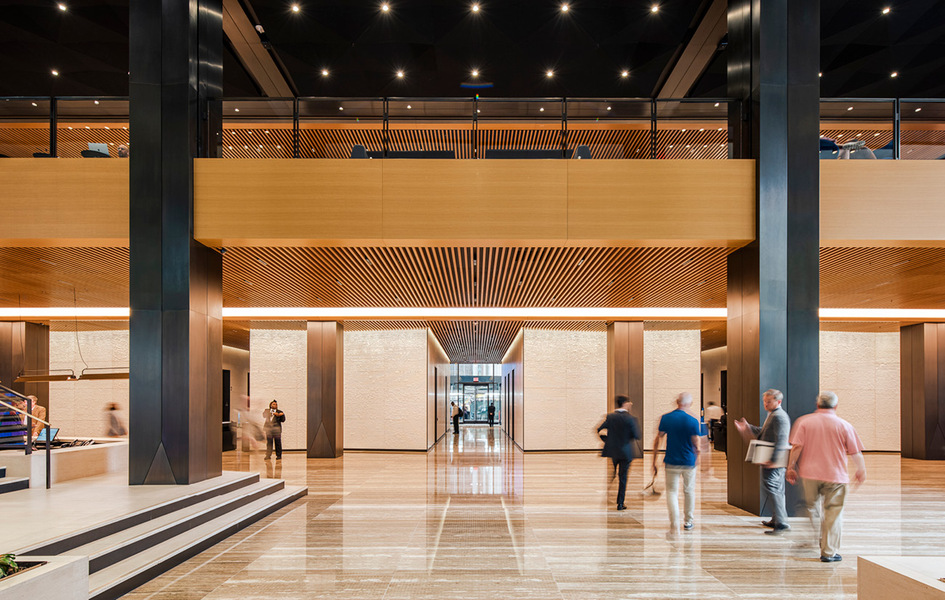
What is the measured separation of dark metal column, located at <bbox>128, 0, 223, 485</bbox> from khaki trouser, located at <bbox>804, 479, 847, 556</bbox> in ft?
23.9

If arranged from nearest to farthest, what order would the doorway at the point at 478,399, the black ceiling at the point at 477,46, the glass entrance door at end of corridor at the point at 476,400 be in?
the black ceiling at the point at 477,46
the doorway at the point at 478,399
the glass entrance door at end of corridor at the point at 476,400

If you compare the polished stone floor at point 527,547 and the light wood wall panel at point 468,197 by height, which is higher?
the light wood wall panel at point 468,197

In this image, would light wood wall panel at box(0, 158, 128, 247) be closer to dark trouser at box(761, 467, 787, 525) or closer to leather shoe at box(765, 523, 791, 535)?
dark trouser at box(761, 467, 787, 525)

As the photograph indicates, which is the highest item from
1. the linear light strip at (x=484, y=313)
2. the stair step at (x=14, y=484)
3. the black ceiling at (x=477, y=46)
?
the black ceiling at (x=477, y=46)

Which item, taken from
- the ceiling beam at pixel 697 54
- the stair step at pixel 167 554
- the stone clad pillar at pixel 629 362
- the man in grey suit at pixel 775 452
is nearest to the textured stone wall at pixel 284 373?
the stone clad pillar at pixel 629 362

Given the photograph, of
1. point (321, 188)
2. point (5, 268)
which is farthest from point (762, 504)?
point (5, 268)

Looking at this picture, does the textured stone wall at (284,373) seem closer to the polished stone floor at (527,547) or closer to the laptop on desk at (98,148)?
the polished stone floor at (527,547)

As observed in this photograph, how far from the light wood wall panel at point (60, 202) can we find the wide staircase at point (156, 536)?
145 inches

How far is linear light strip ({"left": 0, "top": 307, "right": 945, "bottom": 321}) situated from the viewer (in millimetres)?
15156

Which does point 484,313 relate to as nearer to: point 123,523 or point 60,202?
point 60,202

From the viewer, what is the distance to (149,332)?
8.12 m

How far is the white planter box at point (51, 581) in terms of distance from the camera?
334 centimetres

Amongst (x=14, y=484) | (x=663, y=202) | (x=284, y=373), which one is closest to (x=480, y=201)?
(x=663, y=202)

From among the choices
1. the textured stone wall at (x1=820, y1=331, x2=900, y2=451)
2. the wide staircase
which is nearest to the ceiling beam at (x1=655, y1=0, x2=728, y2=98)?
the textured stone wall at (x1=820, y1=331, x2=900, y2=451)
